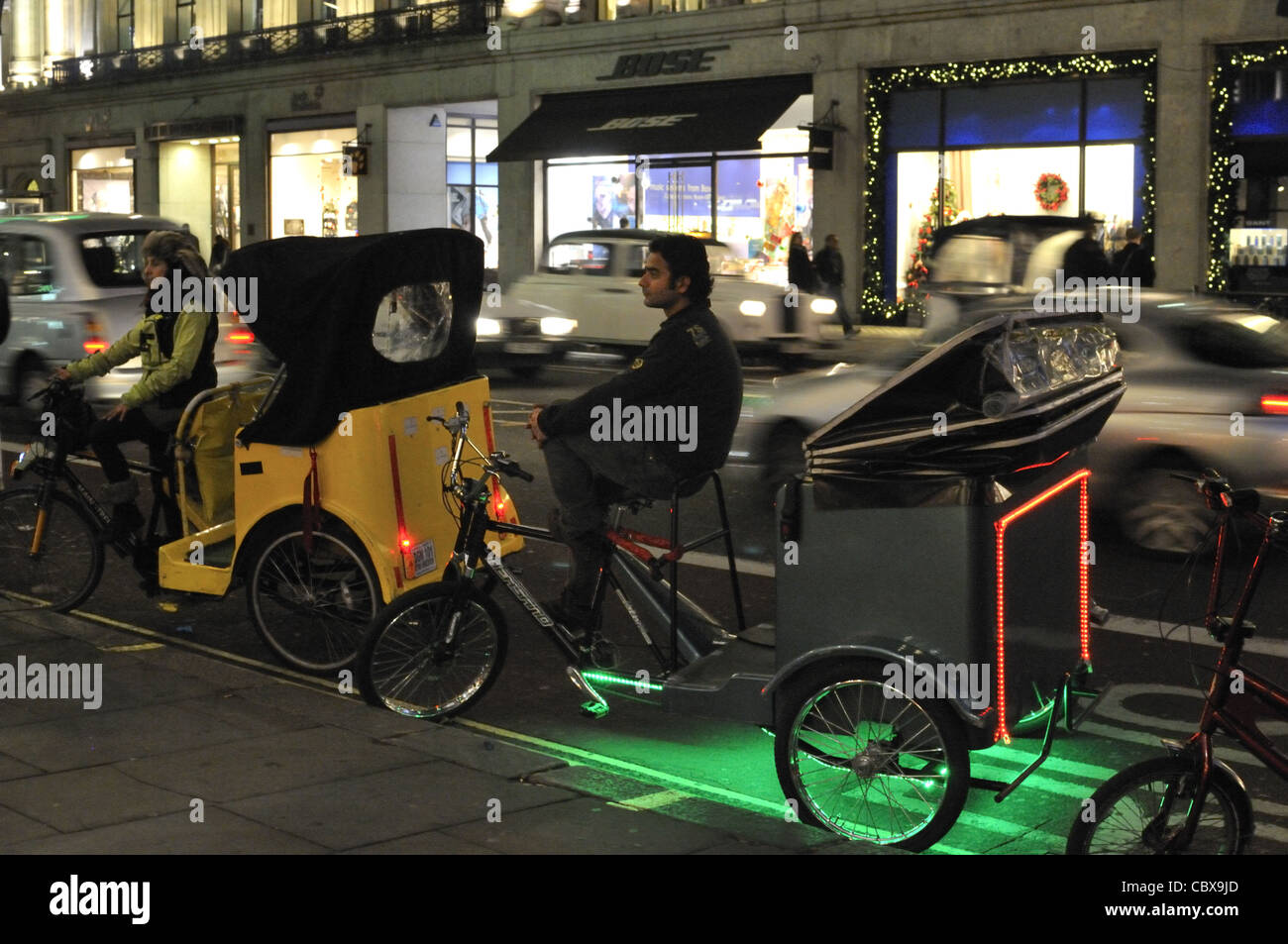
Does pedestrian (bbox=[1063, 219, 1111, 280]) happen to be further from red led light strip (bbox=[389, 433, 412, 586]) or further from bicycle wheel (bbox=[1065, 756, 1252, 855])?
bicycle wheel (bbox=[1065, 756, 1252, 855])

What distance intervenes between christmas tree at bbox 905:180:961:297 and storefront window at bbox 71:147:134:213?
25125 mm

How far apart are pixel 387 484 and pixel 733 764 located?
6.59ft

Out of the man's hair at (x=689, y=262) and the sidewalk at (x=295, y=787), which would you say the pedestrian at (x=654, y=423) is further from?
the sidewalk at (x=295, y=787)

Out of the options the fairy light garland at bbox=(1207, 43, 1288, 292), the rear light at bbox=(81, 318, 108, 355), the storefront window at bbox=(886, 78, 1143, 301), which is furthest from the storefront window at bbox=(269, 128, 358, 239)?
the rear light at bbox=(81, 318, 108, 355)

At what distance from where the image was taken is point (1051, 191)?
1001 inches

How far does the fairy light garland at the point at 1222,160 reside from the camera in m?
23.3

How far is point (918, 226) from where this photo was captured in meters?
27.0

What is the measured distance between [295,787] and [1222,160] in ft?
68.8

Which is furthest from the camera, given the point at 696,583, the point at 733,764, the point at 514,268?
the point at 514,268

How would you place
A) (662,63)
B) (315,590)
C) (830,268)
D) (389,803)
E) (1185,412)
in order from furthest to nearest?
1. (662,63)
2. (830,268)
3. (1185,412)
4. (315,590)
5. (389,803)

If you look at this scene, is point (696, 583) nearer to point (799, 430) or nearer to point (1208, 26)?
point (799, 430)

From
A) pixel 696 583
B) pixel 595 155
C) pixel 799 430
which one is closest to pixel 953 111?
pixel 595 155

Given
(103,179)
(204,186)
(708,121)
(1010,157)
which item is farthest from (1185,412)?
(103,179)

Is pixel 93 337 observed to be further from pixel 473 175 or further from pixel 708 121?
pixel 473 175
